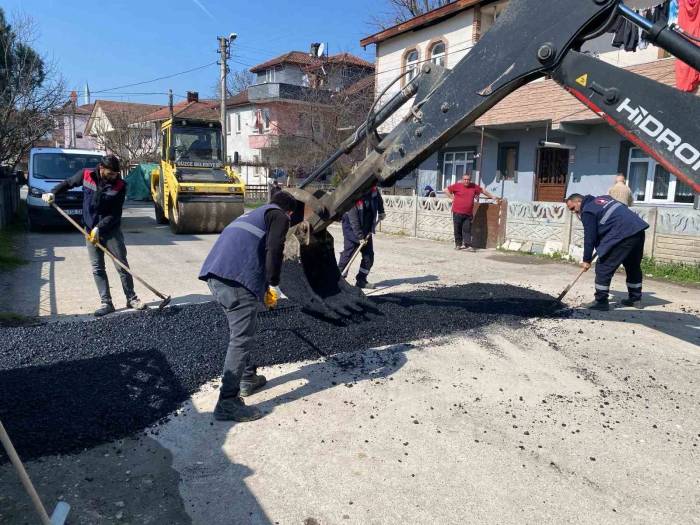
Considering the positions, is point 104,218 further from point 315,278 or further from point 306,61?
point 306,61

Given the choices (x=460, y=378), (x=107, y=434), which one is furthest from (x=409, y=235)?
(x=107, y=434)

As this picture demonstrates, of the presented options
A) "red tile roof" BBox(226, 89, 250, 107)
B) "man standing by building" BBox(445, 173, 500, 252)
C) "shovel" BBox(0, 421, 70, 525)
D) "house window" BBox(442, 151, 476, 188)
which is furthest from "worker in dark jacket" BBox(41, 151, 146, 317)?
"red tile roof" BBox(226, 89, 250, 107)

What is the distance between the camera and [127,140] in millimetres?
36750

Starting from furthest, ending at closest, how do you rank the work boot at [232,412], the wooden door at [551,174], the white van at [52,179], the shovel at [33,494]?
the wooden door at [551,174], the white van at [52,179], the work boot at [232,412], the shovel at [33,494]

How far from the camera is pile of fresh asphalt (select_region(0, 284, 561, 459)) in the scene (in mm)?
3389

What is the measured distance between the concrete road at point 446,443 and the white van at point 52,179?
1035 centimetres

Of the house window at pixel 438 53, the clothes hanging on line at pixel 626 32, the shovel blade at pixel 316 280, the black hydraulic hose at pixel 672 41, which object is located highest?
the house window at pixel 438 53

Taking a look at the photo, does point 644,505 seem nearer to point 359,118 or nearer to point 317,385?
point 317,385

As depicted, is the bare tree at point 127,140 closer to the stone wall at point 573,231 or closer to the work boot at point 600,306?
the stone wall at point 573,231

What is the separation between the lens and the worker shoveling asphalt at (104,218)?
5.87 meters

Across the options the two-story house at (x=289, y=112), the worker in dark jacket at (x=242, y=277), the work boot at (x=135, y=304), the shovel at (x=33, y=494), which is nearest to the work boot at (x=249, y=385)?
the worker in dark jacket at (x=242, y=277)

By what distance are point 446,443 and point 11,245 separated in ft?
35.7

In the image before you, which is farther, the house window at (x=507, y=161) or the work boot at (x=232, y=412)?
the house window at (x=507, y=161)

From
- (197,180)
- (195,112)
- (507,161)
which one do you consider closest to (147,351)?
(197,180)
